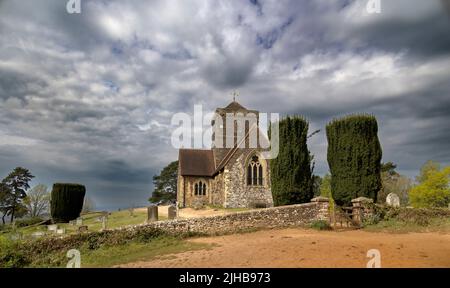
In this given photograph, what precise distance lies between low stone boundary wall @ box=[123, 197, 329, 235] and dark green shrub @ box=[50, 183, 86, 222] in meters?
18.1

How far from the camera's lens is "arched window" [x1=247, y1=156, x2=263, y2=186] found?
30516 mm

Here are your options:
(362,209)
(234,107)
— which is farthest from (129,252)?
(234,107)

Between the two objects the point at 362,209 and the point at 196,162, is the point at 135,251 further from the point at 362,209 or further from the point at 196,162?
the point at 196,162

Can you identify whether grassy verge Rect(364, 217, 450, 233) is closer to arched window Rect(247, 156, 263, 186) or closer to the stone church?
the stone church

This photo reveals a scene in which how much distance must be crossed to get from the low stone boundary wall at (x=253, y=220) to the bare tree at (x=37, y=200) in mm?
31109

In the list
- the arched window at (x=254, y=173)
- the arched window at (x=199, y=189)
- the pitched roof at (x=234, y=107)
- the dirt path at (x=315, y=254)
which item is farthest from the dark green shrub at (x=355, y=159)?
the pitched roof at (x=234, y=107)

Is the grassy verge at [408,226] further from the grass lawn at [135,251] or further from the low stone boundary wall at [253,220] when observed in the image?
the grass lawn at [135,251]

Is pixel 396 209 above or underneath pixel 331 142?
underneath

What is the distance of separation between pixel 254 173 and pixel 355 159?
13.2 m
